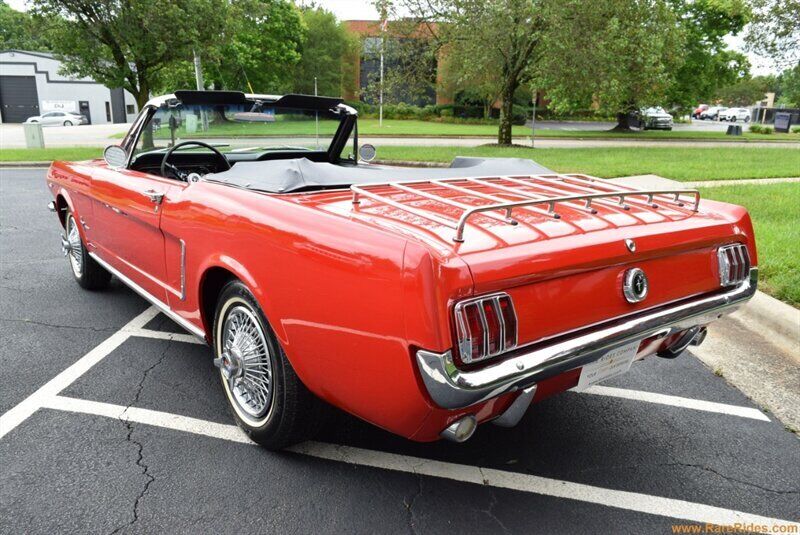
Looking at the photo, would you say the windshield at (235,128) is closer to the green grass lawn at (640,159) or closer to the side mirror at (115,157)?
the side mirror at (115,157)

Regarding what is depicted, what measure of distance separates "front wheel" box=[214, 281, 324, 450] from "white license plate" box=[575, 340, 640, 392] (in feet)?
3.52

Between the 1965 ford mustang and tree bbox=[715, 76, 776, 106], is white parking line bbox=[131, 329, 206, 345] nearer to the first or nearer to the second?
the 1965 ford mustang

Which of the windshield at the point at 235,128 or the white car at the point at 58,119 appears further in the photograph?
the white car at the point at 58,119

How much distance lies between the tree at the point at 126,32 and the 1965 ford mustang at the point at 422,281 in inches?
595

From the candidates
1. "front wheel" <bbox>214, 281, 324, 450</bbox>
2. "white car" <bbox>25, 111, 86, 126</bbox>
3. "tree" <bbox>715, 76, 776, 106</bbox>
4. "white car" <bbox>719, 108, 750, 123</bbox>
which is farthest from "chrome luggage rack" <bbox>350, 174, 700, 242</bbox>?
"tree" <bbox>715, 76, 776, 106</bbox>

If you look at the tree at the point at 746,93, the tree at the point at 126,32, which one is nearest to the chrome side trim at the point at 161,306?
the tree at the point at 126,32

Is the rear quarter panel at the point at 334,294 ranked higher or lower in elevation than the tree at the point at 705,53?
lower

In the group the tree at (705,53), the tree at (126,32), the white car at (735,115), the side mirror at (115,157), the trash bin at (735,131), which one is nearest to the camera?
the side mirror at (115,157)

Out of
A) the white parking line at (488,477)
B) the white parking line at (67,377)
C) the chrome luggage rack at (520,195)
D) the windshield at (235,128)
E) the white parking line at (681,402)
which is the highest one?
the windshield at (235,128)

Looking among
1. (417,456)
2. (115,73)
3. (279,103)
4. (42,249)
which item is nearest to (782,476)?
(417,456)

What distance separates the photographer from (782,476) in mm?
2592

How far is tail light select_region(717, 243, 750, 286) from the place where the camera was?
2629mm

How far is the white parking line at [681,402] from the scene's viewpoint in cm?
317

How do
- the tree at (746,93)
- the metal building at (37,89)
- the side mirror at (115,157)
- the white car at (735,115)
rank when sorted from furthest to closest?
the tree at (746,93) < the white car at (735,115) < the metal building at (37,89) < the side mirror at (115,157)
